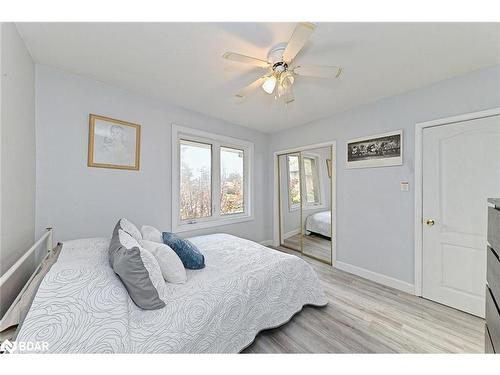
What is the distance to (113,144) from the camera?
2.21m

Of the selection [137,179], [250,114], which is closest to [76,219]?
[137,179]

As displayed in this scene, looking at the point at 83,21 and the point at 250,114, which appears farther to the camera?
the point at 250,114

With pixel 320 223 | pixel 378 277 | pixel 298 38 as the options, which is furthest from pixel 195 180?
Result: pixel 378 277

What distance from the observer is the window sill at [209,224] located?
2771 millimetres

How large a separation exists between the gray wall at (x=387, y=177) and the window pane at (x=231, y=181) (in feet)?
4.86

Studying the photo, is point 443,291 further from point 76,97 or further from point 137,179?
point 76,97

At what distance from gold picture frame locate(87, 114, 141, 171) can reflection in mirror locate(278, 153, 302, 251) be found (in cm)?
250

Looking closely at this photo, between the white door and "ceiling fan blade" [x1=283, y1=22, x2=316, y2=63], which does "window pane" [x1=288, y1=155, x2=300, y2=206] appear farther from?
"ceiling fan blade" [x1=283, y1=22, x2=316, y2=63]

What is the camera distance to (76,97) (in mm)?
1995

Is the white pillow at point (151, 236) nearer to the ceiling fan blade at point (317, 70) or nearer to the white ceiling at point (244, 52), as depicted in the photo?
the white ceiling at point (244, 52)

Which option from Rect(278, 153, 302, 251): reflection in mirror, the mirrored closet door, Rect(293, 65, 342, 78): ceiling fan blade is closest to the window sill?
Rect(278, 153, 302, 251): reflection in mirror

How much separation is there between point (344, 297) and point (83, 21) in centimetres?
328

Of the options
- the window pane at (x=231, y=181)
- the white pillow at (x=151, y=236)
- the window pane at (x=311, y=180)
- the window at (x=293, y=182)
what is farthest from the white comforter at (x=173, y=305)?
the window at (x=293, y=182)
